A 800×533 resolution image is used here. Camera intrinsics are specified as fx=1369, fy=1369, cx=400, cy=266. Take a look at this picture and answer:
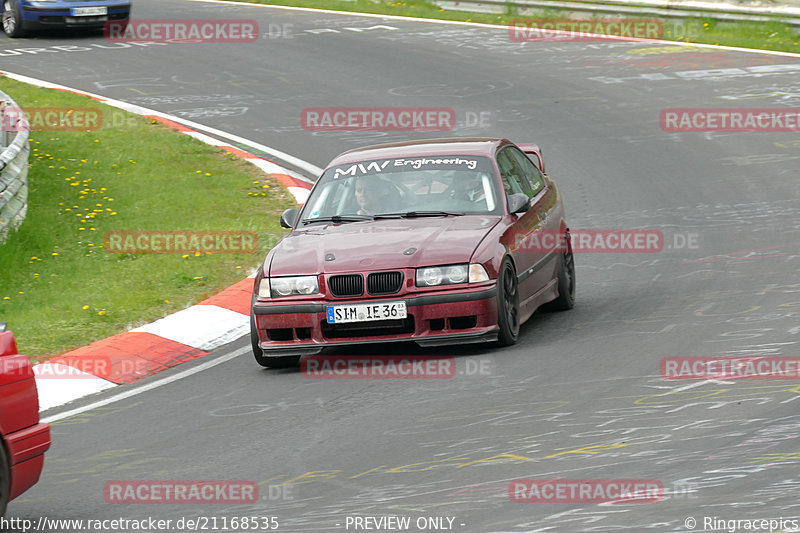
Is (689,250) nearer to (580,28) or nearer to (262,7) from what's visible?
(580,28)

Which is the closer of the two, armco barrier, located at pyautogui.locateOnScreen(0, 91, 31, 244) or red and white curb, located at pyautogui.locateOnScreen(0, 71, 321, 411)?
red and white curb, located at pyautogui.locateOnScreen(0, 71, 321, 411)

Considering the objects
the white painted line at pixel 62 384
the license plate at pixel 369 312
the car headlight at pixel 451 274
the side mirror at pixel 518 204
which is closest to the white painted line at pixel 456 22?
the side mirror at pixel 518 204

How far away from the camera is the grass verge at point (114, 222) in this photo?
1138 cm

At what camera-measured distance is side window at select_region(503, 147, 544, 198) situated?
434 inches

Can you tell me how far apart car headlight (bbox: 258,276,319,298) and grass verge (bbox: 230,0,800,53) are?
47.8 ft

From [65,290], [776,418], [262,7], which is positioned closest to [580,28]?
[262,7]

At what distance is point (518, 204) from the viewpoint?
33.0 ft

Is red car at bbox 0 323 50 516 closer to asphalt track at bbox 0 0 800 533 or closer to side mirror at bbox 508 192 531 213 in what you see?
asphalt track at bbox 0 0 800 533

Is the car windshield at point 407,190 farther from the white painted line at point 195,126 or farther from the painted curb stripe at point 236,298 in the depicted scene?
A: the white painted line at point 195,126

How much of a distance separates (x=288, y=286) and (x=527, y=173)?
2.77m

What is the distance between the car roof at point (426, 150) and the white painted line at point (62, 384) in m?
2.61

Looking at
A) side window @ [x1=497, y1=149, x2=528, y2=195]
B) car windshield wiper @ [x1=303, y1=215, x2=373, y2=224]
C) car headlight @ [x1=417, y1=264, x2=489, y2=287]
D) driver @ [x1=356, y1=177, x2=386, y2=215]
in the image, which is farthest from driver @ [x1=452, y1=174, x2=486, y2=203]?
car headlight @ [x1=417, y1=264, x2=489, y2=287]

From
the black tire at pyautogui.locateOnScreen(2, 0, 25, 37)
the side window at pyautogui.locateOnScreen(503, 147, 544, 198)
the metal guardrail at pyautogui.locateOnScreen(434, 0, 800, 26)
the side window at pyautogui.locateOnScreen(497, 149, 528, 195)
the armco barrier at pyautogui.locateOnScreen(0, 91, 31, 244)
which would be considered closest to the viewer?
the side window at pyautogui.locateOnScreen(497, 149, 528, 195)

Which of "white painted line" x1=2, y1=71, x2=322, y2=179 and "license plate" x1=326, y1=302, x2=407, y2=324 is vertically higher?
"license plate" x1=326, y1=302, x2=407, y2=324
